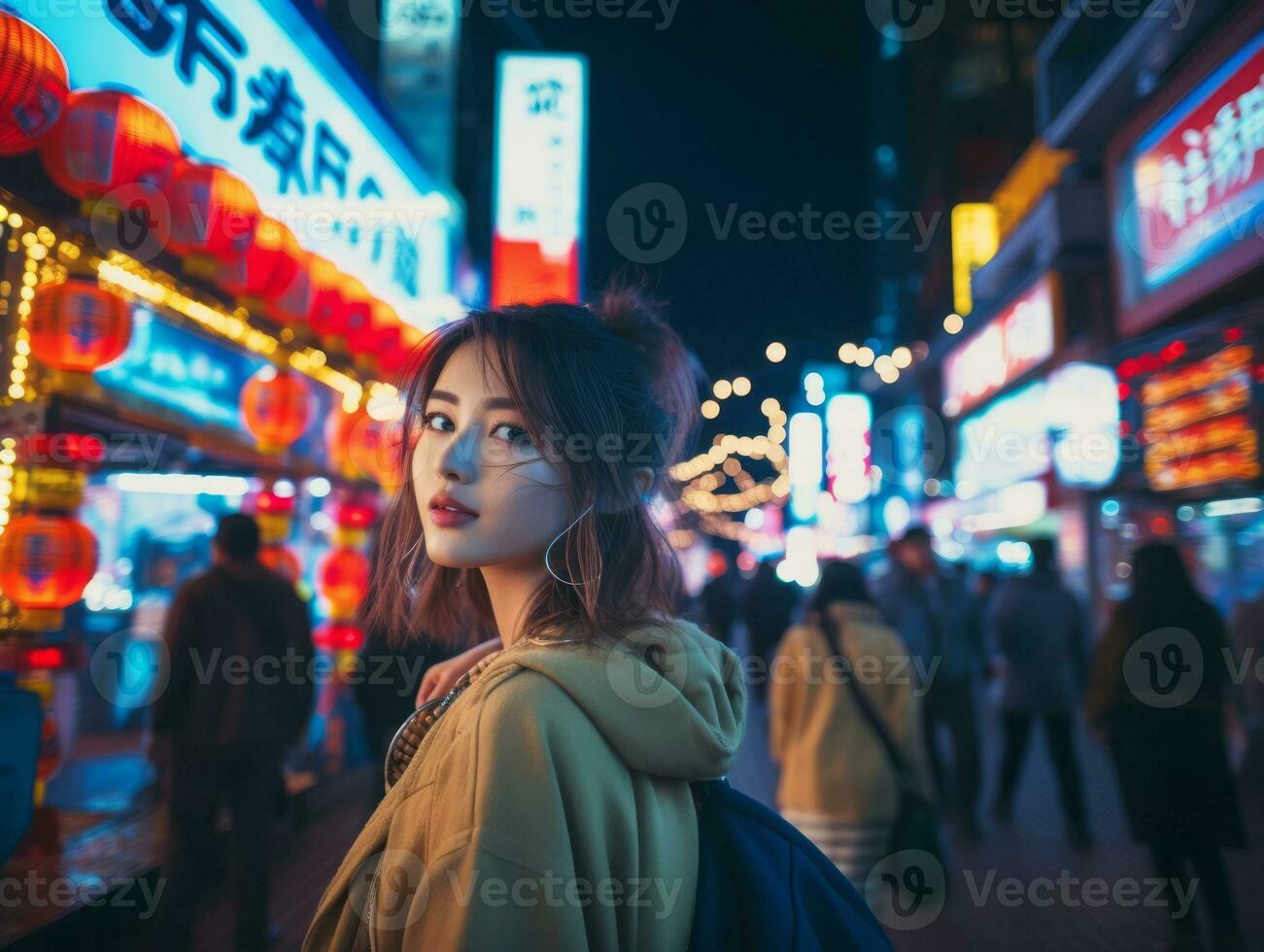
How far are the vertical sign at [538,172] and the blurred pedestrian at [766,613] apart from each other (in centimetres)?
539

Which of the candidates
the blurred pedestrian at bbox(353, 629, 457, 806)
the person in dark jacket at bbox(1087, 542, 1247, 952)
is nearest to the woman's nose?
the blurred pedestrian at bbox(353, 629, 457, 806)

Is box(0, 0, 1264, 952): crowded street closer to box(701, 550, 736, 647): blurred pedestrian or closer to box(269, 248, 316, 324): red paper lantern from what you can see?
box(269, 248, 316, 324): red paper lantern

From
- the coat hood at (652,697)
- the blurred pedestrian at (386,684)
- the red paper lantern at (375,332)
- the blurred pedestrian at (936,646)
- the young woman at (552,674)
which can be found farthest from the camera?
the red paper lantern at (375,332)

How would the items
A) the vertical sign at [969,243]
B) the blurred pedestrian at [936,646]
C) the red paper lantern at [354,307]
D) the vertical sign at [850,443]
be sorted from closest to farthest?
the blurred pedestrian at [936,646] → the red paper lantern at [354,307] → the vertical sign at [969,243] → the vertical sign at [850,443]

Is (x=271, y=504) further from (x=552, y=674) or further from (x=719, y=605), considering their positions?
(x=719, y=605)

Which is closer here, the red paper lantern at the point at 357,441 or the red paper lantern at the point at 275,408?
the red paper lantern at the point at 275,408

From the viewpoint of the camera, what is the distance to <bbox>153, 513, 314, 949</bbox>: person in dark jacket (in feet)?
12.2

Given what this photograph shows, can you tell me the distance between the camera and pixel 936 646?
5746 mm

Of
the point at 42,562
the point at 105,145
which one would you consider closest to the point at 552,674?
the point at 42,562

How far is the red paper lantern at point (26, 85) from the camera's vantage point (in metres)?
3.18

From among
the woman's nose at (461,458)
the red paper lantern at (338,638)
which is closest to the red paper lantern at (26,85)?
the woman's nose at (461,458)

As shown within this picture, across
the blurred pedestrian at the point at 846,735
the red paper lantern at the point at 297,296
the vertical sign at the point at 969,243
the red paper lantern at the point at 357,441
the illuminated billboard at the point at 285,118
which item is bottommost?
the blurred pedestrian at the point at 846,735

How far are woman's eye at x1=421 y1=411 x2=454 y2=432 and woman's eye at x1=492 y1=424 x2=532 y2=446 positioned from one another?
12 centimetres

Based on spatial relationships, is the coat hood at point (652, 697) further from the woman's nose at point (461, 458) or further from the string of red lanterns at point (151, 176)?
the string of red lanterns at point (151, 176)
